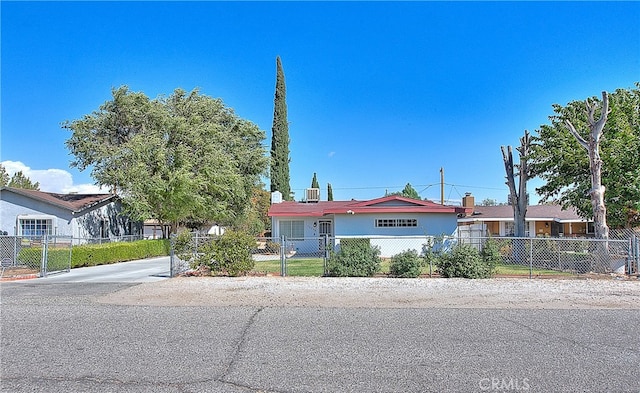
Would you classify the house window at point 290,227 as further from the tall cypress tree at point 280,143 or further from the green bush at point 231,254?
the green bush at point 231,254

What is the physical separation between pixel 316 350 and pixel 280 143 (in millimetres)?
32612

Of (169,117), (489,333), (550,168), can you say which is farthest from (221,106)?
(489,333)

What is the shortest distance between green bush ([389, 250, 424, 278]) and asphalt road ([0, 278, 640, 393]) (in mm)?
4381

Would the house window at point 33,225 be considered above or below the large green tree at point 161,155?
below

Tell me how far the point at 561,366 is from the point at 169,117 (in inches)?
981

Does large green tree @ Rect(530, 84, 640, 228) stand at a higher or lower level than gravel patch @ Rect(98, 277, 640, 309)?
higher

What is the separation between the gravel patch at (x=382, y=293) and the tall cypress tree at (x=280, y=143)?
24514mm

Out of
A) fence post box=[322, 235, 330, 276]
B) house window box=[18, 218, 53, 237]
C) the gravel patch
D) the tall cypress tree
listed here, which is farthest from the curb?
the tall cypress tree

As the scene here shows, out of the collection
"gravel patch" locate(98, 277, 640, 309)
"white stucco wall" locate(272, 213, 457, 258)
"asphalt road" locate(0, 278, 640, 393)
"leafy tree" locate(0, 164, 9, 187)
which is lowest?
"asphalt road" locate(0, 278, 640, 393)

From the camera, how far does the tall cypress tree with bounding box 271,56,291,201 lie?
1459 inches

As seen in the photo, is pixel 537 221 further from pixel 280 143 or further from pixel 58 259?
pixel 58 259

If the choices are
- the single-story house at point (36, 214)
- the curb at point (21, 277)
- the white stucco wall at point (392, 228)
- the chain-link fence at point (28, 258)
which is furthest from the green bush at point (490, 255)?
the single-story house at point (36, 214)

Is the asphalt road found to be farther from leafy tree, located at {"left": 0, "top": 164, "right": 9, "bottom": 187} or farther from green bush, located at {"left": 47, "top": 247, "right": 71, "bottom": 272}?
leafy tree, located at {"left": 0, "top": 164, "right": 9, "bottom": 187}

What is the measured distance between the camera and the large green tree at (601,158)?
57.9 ft
